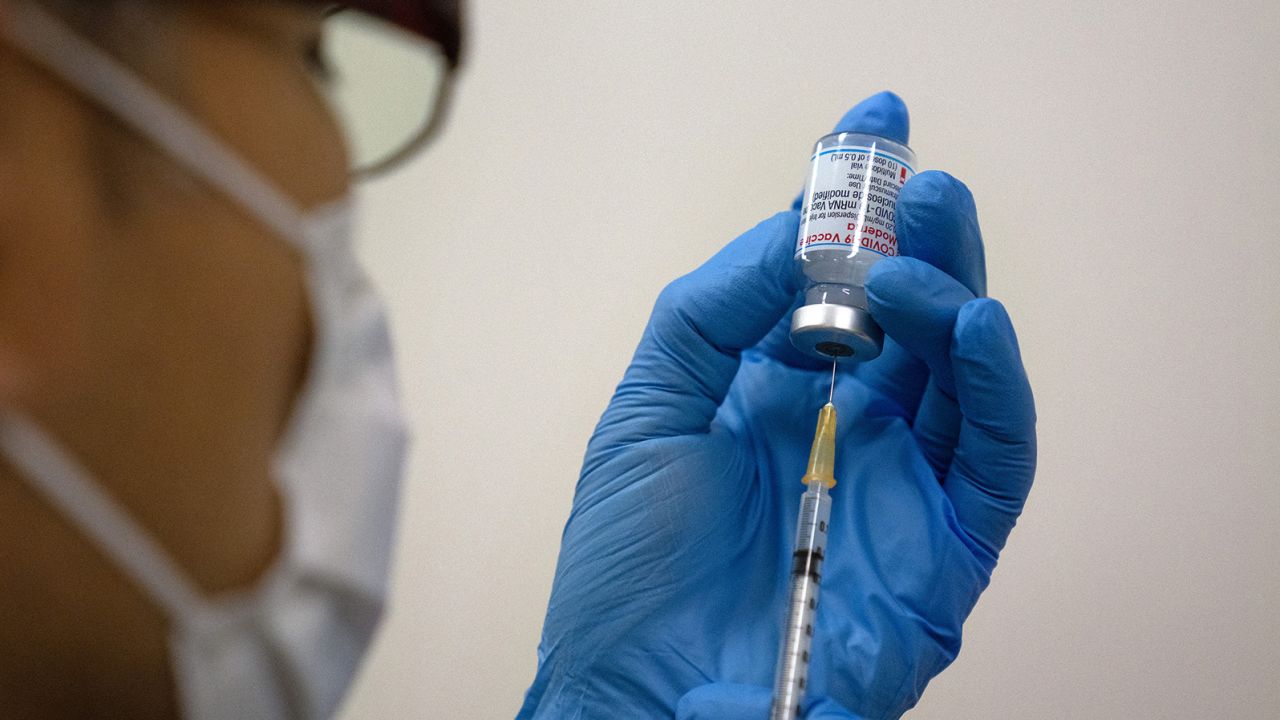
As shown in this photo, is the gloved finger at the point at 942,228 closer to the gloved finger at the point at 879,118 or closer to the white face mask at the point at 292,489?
the gloved finger at the point at 879,118

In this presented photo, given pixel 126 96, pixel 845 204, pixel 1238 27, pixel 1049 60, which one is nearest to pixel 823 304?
pixel 845 204

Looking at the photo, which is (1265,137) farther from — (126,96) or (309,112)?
(126,96)

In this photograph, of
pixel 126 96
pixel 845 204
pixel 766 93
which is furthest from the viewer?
pixel 766 93

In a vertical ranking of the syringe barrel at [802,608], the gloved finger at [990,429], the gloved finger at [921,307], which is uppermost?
the gloved finger at [921,307]

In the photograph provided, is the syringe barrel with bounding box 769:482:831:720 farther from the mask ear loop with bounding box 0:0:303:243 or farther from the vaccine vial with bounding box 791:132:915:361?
the mask ear loop with bounding box 0:0:303:243

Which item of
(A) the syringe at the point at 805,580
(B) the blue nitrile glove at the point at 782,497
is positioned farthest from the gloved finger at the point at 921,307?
(A) the syringe at the point at 805,580

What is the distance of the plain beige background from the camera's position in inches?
49.4

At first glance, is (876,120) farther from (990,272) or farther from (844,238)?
(990,272)

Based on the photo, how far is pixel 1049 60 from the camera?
1388 mm

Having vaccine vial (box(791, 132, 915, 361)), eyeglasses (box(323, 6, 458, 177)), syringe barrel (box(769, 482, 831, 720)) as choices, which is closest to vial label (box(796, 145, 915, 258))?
vaccine vial (box(791, 132, 915, 361))

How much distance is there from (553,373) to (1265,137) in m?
1.04

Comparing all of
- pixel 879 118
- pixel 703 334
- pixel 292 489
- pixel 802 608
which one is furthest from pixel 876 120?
pixel 292 489

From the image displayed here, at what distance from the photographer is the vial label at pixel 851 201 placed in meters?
0.91

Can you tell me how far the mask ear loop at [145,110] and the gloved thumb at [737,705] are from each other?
1.99ft
